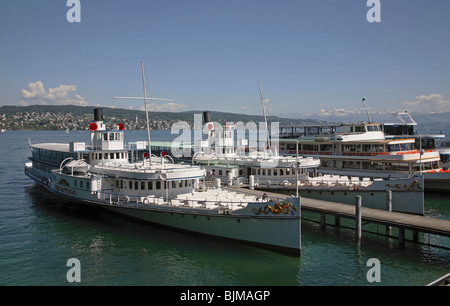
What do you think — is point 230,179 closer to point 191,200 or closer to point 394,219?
point 191,200

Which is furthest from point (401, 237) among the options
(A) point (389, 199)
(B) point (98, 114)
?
(B) point (98, 114)

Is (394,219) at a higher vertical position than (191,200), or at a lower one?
lower

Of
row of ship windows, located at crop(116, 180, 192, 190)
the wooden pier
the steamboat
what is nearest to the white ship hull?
A: the steamboat

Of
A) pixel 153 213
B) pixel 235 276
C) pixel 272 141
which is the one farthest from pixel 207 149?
pixel 235 276

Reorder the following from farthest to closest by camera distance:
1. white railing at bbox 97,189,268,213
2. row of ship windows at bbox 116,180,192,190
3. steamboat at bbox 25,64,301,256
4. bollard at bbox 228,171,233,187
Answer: bollard at bbox 228,171,233,187
row of ship windows at bbox 116,180,192,190
white railing at bbox 97,189,268,213
steamboat at bbox 25,64,301,256

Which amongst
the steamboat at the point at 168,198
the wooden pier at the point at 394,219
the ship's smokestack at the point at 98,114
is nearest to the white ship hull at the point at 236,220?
the steamboat at the point at 168,198

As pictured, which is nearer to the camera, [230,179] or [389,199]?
[389,199]

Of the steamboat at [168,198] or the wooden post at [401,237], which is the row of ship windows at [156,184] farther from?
the wooden post at [401,237]

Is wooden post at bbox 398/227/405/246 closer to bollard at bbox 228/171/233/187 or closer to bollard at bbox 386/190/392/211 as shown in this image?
bollard at bbox 386/190/392/211

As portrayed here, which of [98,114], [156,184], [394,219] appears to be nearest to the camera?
[394,219]

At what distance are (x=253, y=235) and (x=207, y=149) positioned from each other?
23.7 meters

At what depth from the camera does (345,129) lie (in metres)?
52.7
